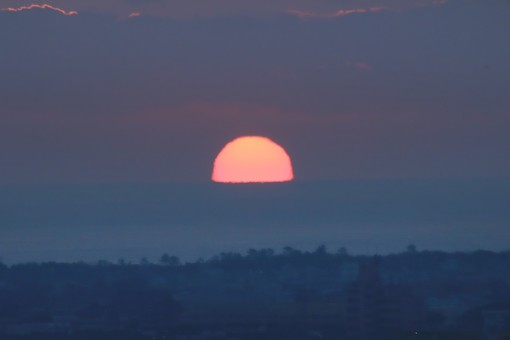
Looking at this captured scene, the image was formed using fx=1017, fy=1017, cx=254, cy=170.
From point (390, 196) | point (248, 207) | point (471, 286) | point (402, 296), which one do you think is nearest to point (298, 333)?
point (402, 296)

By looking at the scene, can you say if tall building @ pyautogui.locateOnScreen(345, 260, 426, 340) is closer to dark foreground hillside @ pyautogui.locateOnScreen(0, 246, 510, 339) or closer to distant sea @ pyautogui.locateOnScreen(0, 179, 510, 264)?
dark foreground hillside @ pyautogui.locateOnScreen(0, 246, 510, 339)

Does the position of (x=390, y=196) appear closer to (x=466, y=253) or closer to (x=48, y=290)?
(x=466, y=253)

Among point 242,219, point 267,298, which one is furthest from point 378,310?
point 242,219

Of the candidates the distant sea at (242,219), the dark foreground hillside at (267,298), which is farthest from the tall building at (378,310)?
the distant sea at (242,219)

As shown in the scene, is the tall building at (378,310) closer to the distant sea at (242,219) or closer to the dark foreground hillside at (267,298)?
the dark foreground hillside at (267,298)

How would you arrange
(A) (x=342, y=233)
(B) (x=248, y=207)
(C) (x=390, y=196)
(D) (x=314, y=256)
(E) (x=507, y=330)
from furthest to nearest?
(B) (x=248, y=207), (C) (x=390, y=196), (A) (x=342, y=233), (D) (x=314, y=256), (E) (x=507, y=330)

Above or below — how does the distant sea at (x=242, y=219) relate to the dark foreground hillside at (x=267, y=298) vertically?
above

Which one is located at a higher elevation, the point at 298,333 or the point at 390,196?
the point at 390,196
